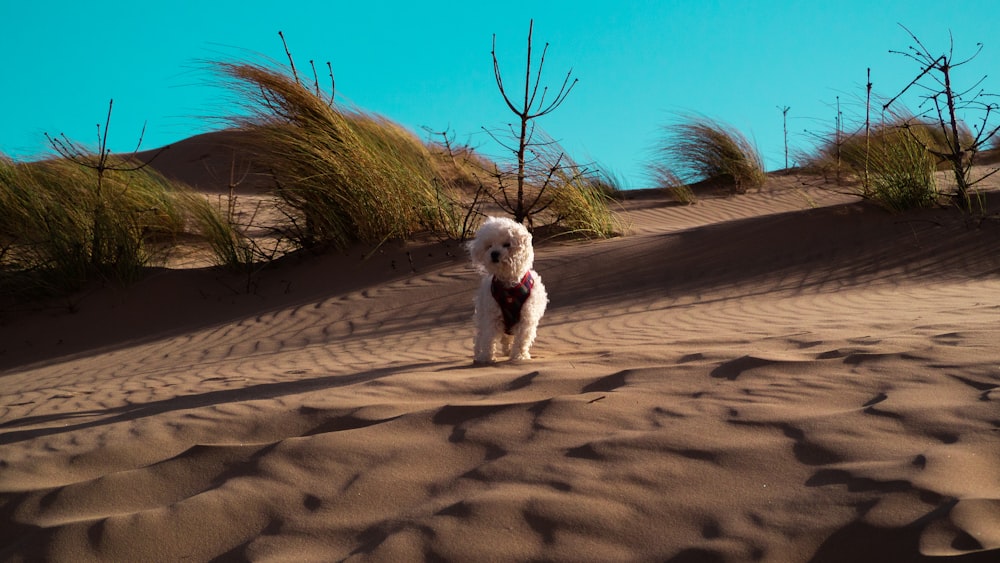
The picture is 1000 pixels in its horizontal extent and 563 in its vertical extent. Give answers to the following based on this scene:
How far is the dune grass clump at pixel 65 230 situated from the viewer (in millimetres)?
10742

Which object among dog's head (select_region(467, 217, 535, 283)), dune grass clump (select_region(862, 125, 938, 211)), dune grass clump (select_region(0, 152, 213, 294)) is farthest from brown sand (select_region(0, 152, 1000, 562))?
dune grass clump (select_region(0, 152, 213, 294))

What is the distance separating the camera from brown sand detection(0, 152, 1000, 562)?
8.10ft

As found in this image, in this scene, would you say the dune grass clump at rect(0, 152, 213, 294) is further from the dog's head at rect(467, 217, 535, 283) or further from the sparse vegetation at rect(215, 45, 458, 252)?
the dog's head at rect(467, 217, 535, 283)

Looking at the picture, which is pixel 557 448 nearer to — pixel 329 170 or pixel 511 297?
pixel 511 297

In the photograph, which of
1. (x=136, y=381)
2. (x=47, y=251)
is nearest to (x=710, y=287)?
(x=136, y=381)

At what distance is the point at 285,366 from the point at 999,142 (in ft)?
58.5

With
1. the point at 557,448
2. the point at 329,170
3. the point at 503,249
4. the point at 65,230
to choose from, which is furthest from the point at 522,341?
the point at 65,230

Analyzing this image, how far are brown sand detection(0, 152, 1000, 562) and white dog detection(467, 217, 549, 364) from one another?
10.3 inches

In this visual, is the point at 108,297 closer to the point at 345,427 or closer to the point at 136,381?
the point at 136,381

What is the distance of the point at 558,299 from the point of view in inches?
354

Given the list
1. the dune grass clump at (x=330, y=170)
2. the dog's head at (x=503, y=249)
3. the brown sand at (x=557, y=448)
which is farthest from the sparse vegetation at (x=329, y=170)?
the dog's head at (x=503, y=249)

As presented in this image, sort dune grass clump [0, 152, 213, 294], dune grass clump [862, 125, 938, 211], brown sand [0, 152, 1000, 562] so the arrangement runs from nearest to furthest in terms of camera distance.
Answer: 1. brown sand [0, 152, 1000, 562]
2. dune grass clump [862, 125, 938, 211]
3. dune grass clump [0, 152, 213, 294]

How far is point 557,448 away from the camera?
3.12 meters

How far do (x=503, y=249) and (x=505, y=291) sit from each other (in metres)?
0.28
